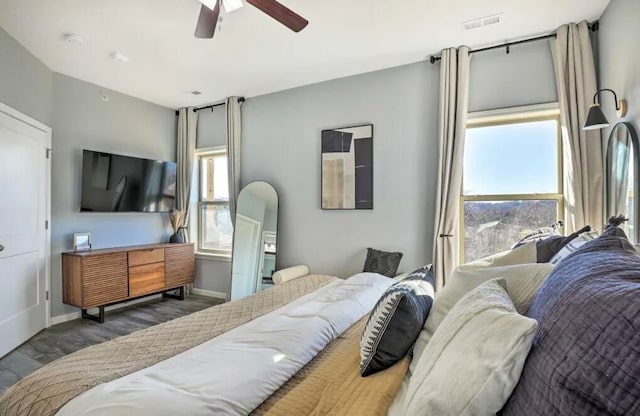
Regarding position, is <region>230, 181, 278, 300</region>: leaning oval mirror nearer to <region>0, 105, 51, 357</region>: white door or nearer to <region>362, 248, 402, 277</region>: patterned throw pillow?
<region>362, 248, 402, 277</region>: patterned throw pillow

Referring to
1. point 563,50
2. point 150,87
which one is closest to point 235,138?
point 150,87

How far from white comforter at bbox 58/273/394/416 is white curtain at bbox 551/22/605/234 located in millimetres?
2219

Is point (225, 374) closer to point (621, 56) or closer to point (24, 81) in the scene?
point (621, 56)

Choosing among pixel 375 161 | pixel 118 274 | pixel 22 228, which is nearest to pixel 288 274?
pixel 375 161

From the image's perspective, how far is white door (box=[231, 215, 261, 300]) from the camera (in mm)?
4250

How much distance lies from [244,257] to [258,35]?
262 cm

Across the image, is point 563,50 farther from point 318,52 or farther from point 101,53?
point 101,53

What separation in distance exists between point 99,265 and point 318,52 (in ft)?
10.8

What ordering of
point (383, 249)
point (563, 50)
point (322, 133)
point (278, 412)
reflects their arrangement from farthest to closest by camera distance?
point (322, 133), point (383, 249), point (563, 50), point (278, 412)

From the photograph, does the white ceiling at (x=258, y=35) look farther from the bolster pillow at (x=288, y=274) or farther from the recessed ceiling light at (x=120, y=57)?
the bolster pillow at (x=288, y=274)

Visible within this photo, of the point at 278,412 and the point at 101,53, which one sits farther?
the point at 101,53

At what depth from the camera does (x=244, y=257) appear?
14.2 ft

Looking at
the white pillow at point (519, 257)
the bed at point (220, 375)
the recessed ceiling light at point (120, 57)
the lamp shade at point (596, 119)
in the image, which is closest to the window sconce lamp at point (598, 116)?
the lamp shade at point (596, 119)

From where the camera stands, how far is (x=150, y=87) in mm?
4160
